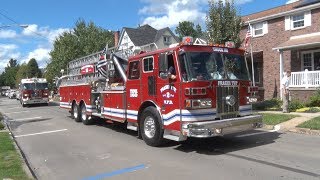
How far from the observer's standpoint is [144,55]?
11266mm

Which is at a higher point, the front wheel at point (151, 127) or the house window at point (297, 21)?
the house window at point (297, 21)

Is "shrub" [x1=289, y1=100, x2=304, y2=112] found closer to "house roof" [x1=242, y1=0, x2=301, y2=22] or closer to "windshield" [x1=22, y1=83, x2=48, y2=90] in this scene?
"house roof" [x1=242, y1=0, x2=301, y2=22]

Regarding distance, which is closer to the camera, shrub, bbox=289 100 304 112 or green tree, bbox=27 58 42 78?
shrub, bbox=289 100 304 112

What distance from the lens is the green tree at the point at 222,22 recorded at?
20.3 meters

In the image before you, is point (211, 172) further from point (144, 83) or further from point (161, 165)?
point (144, 83)

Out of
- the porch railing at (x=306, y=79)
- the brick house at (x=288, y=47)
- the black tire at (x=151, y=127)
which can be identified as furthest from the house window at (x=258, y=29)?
the black tire at (x=151, y=127)

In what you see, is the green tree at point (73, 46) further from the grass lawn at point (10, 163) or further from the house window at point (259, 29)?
the grass lawn at point (10, 163)

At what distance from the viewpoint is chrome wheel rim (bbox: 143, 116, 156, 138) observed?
1092 centimetres

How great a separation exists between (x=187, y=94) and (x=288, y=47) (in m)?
13.6

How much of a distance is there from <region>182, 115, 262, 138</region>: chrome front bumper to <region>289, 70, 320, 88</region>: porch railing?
1184cm

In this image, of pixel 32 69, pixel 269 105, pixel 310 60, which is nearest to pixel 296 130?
pixel 269 105

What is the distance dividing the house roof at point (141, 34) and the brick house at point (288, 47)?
30.1 meters

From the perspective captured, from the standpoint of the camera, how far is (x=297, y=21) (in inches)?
917

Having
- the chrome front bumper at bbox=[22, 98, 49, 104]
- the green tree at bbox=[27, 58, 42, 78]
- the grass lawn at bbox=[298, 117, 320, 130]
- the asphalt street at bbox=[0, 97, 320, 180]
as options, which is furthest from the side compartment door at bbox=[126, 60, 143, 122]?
the green tree at bbox=[27, 58, 42, 78]
